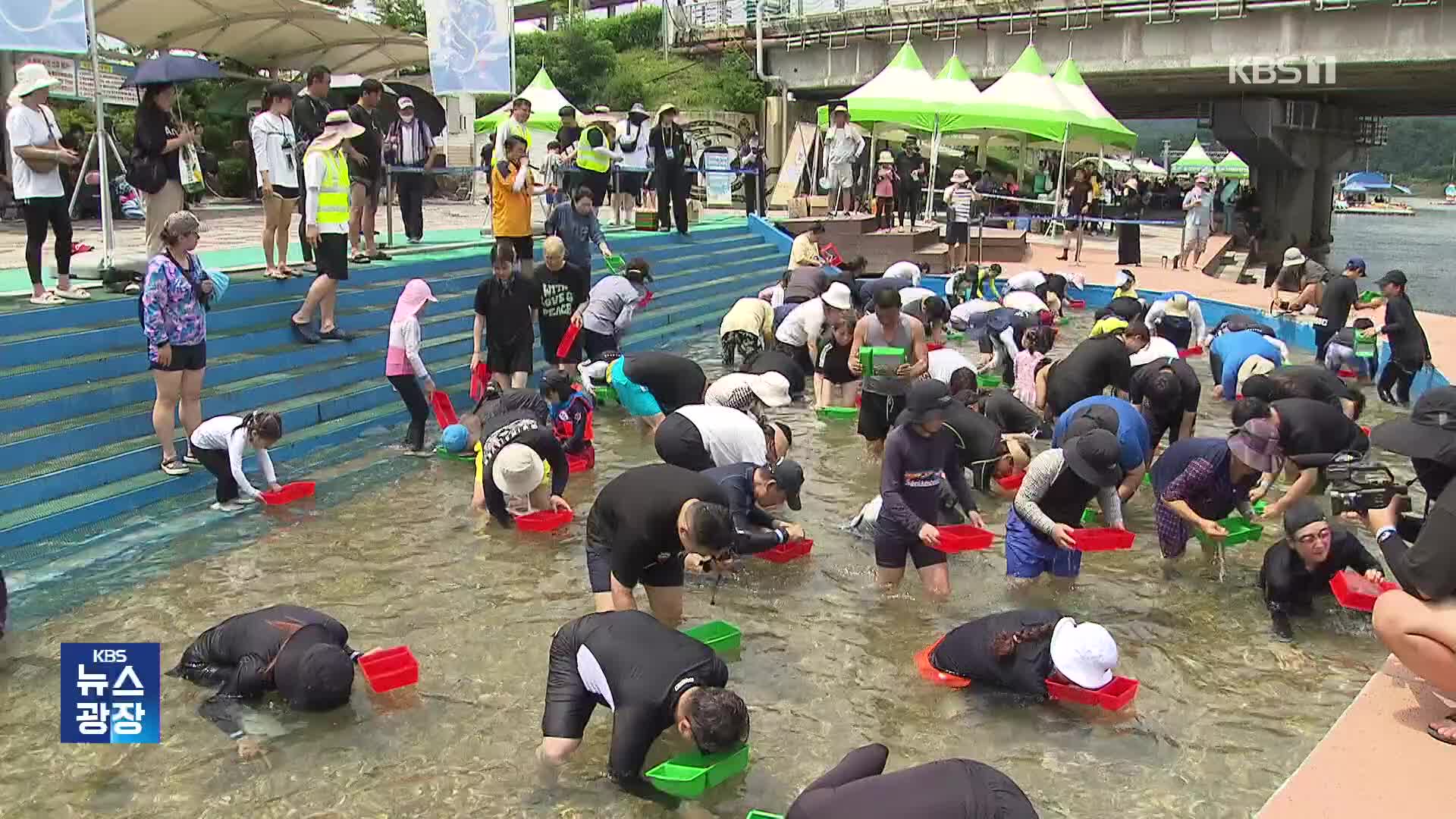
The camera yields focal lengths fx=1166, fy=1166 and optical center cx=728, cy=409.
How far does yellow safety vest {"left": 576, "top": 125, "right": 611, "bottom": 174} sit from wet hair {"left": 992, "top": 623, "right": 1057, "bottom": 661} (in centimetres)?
1054

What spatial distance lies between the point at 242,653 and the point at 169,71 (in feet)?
17.3

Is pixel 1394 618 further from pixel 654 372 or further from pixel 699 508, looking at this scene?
pixel 654 372

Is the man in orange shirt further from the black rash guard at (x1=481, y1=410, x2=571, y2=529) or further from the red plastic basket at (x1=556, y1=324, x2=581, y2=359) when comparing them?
the black rash guard at (x1=481, y1=410, x2=571, y2=529)

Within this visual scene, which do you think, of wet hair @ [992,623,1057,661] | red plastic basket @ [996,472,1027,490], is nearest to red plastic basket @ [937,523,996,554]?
wet hair @ [992,623,1057,661]

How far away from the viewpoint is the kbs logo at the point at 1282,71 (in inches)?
976

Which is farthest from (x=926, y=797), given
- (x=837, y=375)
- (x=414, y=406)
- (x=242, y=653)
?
(x=837, y=375)

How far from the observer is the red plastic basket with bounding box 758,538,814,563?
22.5ft

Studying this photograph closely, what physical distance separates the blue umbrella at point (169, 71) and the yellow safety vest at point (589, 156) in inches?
242

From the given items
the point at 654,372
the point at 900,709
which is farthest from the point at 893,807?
the point at 654,372

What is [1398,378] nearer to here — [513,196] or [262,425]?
[513,196]

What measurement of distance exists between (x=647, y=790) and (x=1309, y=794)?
231 centimetres

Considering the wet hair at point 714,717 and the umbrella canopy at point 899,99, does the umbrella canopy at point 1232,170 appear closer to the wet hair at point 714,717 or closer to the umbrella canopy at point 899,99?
the umbrella canopy at point 899,99

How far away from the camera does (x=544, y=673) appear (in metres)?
5.48

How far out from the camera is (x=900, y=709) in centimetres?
525
